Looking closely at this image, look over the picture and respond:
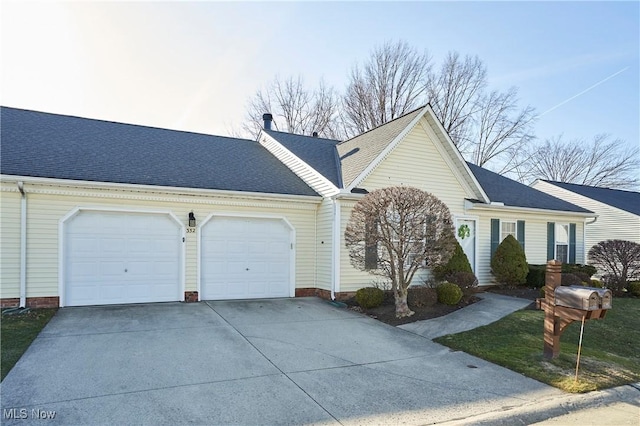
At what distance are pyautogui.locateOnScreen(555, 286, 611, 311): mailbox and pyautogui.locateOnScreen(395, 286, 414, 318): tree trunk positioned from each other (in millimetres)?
3787

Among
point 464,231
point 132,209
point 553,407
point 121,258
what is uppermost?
point 132,209

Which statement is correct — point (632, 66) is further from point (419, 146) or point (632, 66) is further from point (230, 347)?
point (230, 347)

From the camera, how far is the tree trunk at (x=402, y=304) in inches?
374

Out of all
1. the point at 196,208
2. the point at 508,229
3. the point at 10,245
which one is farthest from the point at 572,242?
the point at 10,245

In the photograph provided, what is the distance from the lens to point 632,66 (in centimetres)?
Result: 1493

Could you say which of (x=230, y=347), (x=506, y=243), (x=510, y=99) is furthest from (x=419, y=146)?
(x=510, y=99)

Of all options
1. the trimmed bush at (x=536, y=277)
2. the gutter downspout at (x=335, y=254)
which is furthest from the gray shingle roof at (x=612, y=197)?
the gutter downspout at (x=335, y=254)

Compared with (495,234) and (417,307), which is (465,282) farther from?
(495,234)

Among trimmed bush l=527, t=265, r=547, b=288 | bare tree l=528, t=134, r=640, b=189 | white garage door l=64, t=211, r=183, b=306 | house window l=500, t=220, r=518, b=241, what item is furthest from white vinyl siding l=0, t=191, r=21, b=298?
bare tree l=528, t=134, r=640, b=189

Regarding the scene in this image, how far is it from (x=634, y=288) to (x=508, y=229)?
4.21 metres

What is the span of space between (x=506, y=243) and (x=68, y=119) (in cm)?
1529

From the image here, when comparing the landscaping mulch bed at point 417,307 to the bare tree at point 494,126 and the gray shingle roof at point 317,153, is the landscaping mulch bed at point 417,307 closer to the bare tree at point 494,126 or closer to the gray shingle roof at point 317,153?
the gray shingle roof at point 317,153

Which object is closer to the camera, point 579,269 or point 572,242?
point 579,269

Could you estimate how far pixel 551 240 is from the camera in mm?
15688
